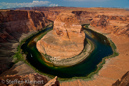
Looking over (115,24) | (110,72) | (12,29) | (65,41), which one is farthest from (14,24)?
(115,24)

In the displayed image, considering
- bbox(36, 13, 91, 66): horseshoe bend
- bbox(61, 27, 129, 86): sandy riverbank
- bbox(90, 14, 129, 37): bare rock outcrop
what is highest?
bbox(90, 14, 129, 37): bare rock outcrop

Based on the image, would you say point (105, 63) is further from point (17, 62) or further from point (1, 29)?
point (1, 29)

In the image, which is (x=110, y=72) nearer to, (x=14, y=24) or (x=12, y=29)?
(x=12, y=29)

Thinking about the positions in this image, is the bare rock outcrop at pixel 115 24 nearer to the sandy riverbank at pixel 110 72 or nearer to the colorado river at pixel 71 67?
the colorado river at pixel 71 67

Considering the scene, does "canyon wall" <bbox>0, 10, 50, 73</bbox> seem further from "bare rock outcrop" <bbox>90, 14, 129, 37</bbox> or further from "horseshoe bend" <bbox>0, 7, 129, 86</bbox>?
"bare rock outcrop" <bbox>90, 14, 129, 37</bbox>

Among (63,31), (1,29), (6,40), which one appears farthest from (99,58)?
(1,29)

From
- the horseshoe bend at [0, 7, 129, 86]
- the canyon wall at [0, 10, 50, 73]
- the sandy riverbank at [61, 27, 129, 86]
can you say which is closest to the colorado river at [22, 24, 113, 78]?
the horseshoe bend at [0, 7, 129, 86]

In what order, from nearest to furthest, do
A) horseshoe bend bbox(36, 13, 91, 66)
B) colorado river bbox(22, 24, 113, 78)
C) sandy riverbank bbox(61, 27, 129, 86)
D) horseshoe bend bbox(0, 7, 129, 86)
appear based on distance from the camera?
sandy riverbank bbox(61, 27, 129, 86), horseshoe bend bbox(0, 7, 129, 86), colorado river bbox(22, 24, 113, 78), horseshoe bend bbox(36, 13, 91, 66)

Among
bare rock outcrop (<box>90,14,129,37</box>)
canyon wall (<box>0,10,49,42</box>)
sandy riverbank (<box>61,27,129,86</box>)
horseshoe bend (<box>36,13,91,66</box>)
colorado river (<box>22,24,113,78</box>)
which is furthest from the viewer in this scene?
bare rock outcrop (<box>90,14,129,37</box>)
